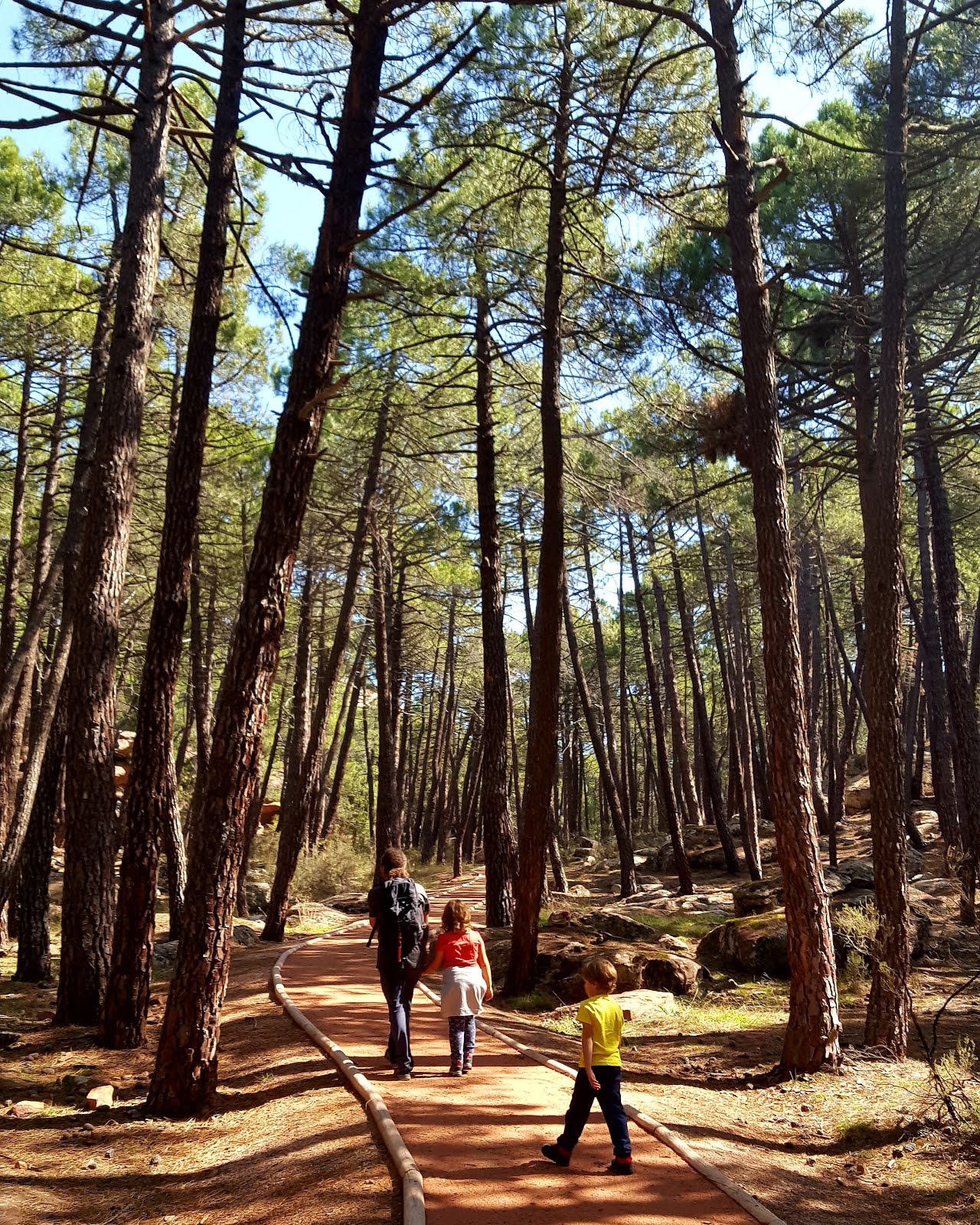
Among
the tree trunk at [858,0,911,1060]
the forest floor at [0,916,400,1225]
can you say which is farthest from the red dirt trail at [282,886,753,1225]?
the tree trunk at [858,0,911,1060]

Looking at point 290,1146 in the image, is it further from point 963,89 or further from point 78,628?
point 963,89

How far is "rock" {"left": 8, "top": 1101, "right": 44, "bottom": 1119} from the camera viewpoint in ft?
19.9

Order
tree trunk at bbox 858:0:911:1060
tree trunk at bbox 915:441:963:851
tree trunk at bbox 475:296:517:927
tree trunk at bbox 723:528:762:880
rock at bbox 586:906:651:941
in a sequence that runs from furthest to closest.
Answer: tree trunk at bbox 723:528:762:880 → tree trunk at bbox 915:441:963:851 → tree trunk at bbox 475:296:517:927 → rock at bbox 586:906:651:941 → tree trunk at bbox 858:0:911:1060

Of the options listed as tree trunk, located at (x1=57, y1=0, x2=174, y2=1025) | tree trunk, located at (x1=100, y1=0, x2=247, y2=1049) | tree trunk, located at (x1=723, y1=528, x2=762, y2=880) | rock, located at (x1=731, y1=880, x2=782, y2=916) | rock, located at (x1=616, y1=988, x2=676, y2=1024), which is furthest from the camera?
tree trunk, located at (x1=723, y1=528, x2=762, y2=880)

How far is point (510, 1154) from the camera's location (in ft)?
15.9

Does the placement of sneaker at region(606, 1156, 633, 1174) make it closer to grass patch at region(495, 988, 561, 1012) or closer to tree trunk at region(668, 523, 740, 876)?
grass patch at region(495, 988, 561, 1012)

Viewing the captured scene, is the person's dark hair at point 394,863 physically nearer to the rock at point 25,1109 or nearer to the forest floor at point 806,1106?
the forest floor at point 806,1106

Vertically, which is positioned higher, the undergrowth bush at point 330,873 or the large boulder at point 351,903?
the undergrowth bush at point 330,873

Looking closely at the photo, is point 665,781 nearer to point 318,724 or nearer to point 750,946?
point 318,724

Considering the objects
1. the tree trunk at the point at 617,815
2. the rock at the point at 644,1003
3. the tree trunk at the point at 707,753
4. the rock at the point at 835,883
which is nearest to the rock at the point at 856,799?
the tree trunk at the point at 707,753

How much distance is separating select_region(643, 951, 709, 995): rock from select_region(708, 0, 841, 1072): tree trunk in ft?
10.3

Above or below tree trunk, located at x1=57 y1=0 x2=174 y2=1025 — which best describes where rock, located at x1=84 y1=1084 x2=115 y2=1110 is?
below

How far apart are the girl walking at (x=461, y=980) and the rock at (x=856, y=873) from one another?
9430 millimetres

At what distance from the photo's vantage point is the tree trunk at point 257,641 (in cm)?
593
